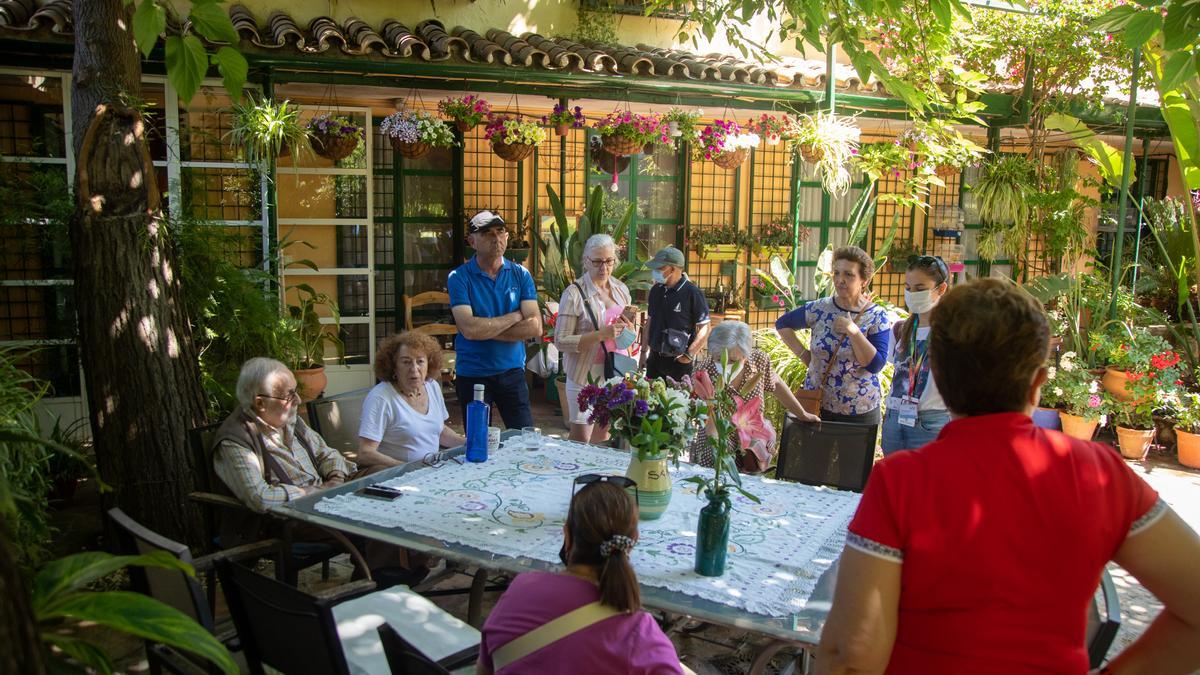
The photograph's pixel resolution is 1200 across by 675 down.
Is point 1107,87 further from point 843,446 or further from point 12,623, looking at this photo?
point 12,623

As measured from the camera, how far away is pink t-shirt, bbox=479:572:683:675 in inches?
86.7

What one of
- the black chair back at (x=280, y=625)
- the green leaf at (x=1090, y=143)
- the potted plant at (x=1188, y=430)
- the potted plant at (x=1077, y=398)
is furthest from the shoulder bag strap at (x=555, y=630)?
the green leaf at (x=1090, y=143)

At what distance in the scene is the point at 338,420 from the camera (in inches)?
192

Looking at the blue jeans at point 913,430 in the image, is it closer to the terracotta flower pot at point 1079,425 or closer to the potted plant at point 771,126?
the terracotta flower pot at point 1079,425

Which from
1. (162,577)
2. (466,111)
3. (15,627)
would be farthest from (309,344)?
(15,627)

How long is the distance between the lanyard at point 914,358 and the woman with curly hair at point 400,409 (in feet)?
7.44

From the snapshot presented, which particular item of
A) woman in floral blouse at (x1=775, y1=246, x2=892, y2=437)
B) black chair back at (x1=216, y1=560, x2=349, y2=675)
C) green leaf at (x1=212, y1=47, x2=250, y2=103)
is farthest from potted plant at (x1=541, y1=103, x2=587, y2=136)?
Answer: black chair back at (x1=216, y1=560, x2=349, y2=675)

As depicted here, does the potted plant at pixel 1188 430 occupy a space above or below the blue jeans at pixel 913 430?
below

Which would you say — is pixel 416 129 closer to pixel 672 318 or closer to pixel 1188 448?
pixel 672 318

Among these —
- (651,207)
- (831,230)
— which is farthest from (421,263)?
(831,230)

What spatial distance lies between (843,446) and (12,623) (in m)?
3.75

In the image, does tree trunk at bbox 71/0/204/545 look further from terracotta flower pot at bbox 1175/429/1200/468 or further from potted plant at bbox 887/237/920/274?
potted plant at bbox 887/237/920/274

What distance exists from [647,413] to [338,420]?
2067 millimetres

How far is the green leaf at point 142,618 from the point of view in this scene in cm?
146
